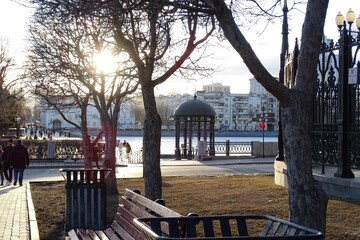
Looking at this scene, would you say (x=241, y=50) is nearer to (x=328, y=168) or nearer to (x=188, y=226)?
(x=188, y=226)

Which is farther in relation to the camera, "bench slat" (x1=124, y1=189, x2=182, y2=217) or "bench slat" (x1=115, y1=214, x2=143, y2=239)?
"bench slat" (x1=115, y1=214, x2=143, y2=239)

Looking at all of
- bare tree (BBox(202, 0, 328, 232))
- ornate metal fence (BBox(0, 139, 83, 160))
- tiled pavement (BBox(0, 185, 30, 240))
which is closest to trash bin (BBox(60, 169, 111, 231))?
tiled pavement (BBox(0, 185, 30, 240))

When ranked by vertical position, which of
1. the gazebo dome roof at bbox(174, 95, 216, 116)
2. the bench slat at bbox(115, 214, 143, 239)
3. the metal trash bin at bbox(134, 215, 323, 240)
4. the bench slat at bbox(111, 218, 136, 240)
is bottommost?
the bench slat at bbox(111, 218, 136, 240)

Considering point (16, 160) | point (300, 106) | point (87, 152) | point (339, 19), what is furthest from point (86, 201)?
point (16, 160)

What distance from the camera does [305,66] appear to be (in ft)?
20.7

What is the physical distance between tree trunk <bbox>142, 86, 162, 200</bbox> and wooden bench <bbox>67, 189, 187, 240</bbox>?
2746 millimetres

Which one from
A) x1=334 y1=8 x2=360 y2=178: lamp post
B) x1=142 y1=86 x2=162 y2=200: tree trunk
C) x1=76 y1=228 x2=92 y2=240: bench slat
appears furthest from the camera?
Result: x1=334 y1=8 x2=360 y2=178: lamp post

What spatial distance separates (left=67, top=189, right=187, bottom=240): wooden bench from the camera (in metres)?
5.38

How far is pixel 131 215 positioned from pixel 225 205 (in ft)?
18.0

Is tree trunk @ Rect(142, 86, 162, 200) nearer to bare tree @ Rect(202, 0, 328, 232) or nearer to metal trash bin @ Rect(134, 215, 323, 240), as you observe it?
bare tree @ Rect(202, 0, 328, 232)

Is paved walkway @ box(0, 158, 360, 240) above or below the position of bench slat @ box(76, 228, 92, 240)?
below

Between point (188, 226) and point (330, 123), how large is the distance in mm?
9741

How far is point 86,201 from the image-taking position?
9.61 m

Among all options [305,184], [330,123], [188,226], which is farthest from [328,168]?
[188,226]
